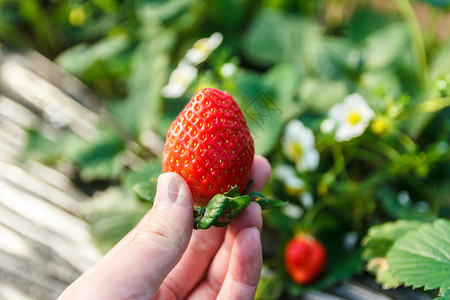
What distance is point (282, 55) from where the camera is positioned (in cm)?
150

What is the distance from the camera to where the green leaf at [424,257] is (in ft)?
2.29

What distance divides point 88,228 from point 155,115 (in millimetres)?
405

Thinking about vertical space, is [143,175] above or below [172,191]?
below

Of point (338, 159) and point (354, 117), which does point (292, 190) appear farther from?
point (354, 117)

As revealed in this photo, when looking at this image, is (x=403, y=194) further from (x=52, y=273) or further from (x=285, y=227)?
(x=52, y=273)

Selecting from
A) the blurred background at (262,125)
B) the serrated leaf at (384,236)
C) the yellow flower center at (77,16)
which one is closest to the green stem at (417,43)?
the blurred background at (262,125)

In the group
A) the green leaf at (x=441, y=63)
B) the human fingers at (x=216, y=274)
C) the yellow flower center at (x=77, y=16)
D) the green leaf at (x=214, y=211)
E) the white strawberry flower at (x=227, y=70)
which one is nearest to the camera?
the green leaf at (x=214, y=211)

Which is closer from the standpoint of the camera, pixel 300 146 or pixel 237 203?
pixel 237 203

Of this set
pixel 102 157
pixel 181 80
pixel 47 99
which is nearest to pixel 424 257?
pixel 181 80

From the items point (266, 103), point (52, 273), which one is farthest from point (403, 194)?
point (52, 273)

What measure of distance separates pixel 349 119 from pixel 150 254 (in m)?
0.66

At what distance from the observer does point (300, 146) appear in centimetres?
118

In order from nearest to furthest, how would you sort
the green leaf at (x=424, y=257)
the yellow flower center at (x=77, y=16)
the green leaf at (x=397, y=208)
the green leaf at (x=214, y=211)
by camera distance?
1. the green leaf at (x=214, y=211)
2. the green leaf at (x=424, y=257)
3. the green leaf at (x=397, y=208)
4. the yellow flower center at (x=77, y=16)

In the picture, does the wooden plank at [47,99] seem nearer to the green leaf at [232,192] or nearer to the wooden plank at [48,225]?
the wooden plank at [48,225]
